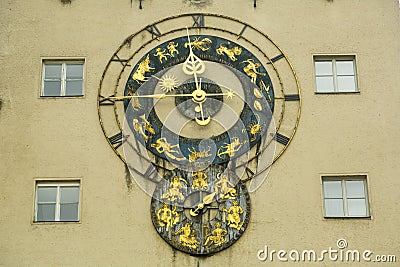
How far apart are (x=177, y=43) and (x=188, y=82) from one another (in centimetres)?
75

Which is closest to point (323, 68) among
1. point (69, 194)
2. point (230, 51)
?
point (230, 51)

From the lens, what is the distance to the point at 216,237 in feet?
50.3

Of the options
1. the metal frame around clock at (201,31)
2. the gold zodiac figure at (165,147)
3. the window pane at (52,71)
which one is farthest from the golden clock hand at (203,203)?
the window pane at (52,71)

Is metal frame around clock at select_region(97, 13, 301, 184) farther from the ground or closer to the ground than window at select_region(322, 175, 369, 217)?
farther from the ground

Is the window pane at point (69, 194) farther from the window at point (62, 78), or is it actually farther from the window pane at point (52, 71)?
the window pane at point (52, 71)

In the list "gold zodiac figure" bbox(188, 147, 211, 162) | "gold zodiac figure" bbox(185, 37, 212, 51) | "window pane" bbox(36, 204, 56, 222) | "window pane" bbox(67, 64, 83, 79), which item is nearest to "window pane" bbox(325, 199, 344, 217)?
"gold zodiac figure" bbox(188, 147, 211, 162)

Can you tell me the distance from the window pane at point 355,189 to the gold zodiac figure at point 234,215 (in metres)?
1.82

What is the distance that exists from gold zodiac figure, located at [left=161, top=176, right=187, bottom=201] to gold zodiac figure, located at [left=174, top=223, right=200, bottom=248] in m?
0.53

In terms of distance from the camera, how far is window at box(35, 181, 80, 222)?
15.6 m

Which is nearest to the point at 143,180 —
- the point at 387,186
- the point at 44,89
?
the point at 44,89

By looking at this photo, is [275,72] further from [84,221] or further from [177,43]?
[84,221]

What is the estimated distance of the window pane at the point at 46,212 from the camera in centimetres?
1562

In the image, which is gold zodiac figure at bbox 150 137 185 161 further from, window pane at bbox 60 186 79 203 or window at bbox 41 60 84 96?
window at bbox 41 60 84 96

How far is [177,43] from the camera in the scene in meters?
16.7
